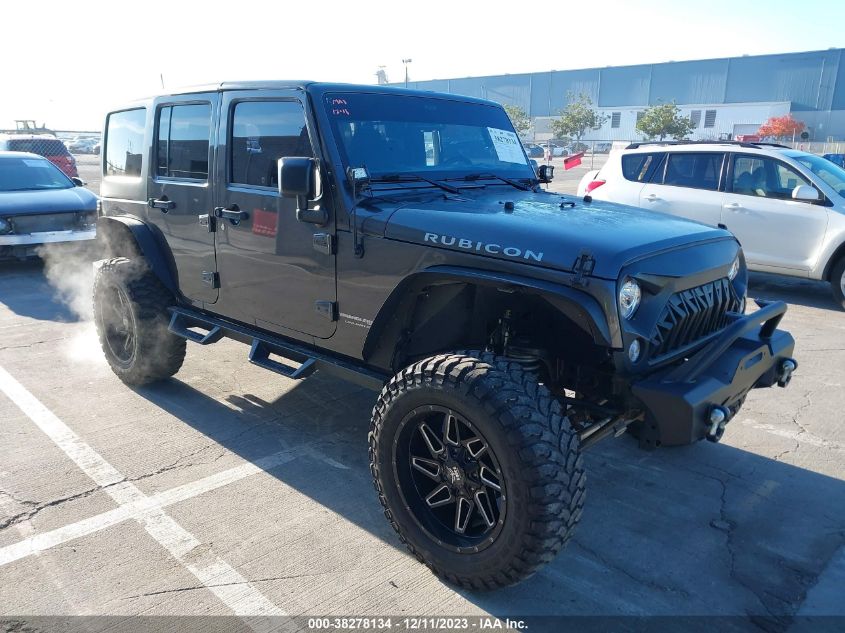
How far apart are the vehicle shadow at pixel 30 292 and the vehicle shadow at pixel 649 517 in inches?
134

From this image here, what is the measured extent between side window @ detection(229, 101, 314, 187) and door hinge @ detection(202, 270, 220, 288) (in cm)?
64

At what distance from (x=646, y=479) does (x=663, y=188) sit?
5.75 m

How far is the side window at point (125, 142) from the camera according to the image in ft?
16.3

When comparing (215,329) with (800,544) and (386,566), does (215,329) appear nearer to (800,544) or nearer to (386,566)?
(386,566)

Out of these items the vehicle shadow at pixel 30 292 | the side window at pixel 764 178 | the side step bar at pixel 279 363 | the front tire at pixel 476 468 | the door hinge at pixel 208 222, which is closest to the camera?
the front tire at pixel 476 468

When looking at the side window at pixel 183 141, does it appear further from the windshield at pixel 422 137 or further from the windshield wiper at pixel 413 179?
the windshield wiper at pixel 413 179

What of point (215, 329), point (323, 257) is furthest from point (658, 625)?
point (215, 329)

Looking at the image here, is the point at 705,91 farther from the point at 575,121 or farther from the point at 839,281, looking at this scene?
the point at 839,281

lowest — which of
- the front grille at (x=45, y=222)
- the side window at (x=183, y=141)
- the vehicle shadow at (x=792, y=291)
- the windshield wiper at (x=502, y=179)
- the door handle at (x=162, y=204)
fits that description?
the vehicle shadow at (x=792, y=291)

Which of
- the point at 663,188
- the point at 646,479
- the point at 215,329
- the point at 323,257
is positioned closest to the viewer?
the point at 323,257

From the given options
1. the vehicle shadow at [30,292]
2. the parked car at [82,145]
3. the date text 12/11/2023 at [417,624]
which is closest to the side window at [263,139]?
the date text 12/11/2023 at [417,624]

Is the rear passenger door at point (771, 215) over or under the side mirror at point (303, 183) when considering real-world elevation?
A: under

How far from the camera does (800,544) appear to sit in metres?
3.22

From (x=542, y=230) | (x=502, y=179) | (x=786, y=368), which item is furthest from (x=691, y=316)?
(x=502, y=179)
